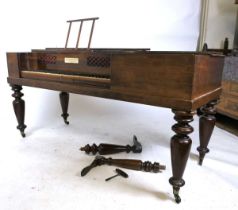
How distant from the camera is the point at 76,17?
2471 millimetres

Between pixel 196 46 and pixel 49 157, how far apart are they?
84.1 inches

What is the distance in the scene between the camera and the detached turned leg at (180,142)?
1.07 m

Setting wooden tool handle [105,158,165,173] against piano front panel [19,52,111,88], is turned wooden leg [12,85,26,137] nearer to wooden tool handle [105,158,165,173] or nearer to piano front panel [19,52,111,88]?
piano front panel [19,52,111,88]

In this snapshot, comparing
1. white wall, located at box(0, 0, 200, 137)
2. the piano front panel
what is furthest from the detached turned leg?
white wall, located at box(0, 0, 200, 137)

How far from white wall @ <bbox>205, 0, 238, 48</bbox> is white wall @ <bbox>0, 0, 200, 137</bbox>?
16 cm

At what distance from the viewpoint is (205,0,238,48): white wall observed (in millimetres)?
2654

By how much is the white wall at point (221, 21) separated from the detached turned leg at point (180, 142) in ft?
6.51

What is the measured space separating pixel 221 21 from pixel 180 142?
2.14m

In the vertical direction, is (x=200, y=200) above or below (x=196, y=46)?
below

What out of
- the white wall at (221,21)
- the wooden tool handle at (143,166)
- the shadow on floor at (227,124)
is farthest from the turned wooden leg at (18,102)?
the white wall at (221,21)

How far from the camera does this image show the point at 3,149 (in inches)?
70.6

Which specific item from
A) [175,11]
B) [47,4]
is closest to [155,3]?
[175,11]

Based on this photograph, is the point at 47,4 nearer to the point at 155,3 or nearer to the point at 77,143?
the point at 155,3

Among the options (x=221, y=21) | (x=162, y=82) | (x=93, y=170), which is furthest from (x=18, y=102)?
(x=221, y=21)
